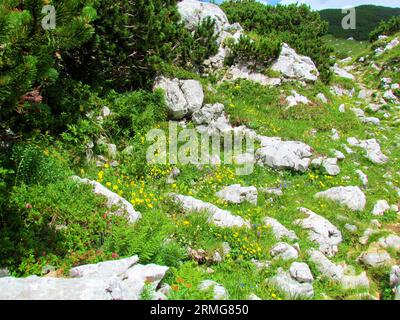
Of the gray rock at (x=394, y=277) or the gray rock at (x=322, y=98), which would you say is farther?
the gray rock at (x=322, y=98)

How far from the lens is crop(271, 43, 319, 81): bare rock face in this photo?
15.8 meters

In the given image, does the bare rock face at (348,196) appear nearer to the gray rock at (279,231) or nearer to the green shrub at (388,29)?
the gray rock at (279,231)

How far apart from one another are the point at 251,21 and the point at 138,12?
10283 millimetres

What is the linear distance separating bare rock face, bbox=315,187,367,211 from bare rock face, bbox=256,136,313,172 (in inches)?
48.3

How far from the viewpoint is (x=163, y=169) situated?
29.1ft

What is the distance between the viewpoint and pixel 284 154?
10.5m

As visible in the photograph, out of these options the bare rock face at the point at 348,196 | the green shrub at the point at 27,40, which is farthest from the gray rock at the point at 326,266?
the green shrub at the point at 27,40

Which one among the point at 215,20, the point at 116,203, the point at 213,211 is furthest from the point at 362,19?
the point at 116,203

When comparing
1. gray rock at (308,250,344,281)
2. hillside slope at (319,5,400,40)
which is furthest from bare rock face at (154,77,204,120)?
hillside slope at (319,5,400,40)

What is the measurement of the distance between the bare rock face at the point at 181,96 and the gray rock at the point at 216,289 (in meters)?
7.30

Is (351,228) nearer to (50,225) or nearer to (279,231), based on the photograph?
(279,231)

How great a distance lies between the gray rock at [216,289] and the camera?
4.69m

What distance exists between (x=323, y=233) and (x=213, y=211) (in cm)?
253

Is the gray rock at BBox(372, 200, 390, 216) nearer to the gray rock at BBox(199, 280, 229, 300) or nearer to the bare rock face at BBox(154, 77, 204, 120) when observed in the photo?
the gray rock at BBox(199, 280, 229, 300)
